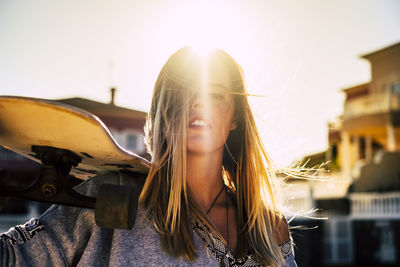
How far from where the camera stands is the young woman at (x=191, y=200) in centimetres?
171

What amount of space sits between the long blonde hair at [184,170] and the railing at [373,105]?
1860 cm

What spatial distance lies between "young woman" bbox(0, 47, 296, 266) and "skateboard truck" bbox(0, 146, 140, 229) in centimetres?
23

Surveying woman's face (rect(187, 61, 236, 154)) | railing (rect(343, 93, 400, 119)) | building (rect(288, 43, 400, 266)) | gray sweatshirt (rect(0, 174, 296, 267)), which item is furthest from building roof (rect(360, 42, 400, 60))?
gray sweatshirt (rect(0, 174, 296, 267))

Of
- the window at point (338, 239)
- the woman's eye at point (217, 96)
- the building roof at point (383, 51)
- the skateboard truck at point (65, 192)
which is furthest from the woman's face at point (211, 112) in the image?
the building roof at point (383, 51)

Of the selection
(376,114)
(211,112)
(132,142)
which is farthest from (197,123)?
(132,142)

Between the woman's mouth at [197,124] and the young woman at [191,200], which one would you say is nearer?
the young woman at [191,200]

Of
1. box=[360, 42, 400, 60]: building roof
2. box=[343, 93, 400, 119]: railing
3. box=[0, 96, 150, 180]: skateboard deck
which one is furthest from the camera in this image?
box=[360, 42, 400, 60]: building roof

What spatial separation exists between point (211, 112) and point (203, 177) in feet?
1.14

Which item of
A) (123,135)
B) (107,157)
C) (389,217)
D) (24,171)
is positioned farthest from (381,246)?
(107,157)

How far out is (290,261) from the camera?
2.29m

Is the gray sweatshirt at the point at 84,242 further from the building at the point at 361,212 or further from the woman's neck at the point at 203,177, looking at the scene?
the building at the point at 361,212

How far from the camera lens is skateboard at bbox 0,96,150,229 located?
1262 millimetres

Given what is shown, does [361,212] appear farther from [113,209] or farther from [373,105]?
[113,209]

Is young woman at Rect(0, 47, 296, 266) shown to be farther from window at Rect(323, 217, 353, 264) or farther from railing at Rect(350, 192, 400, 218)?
window at Rect(323, 217, 353, 264)
